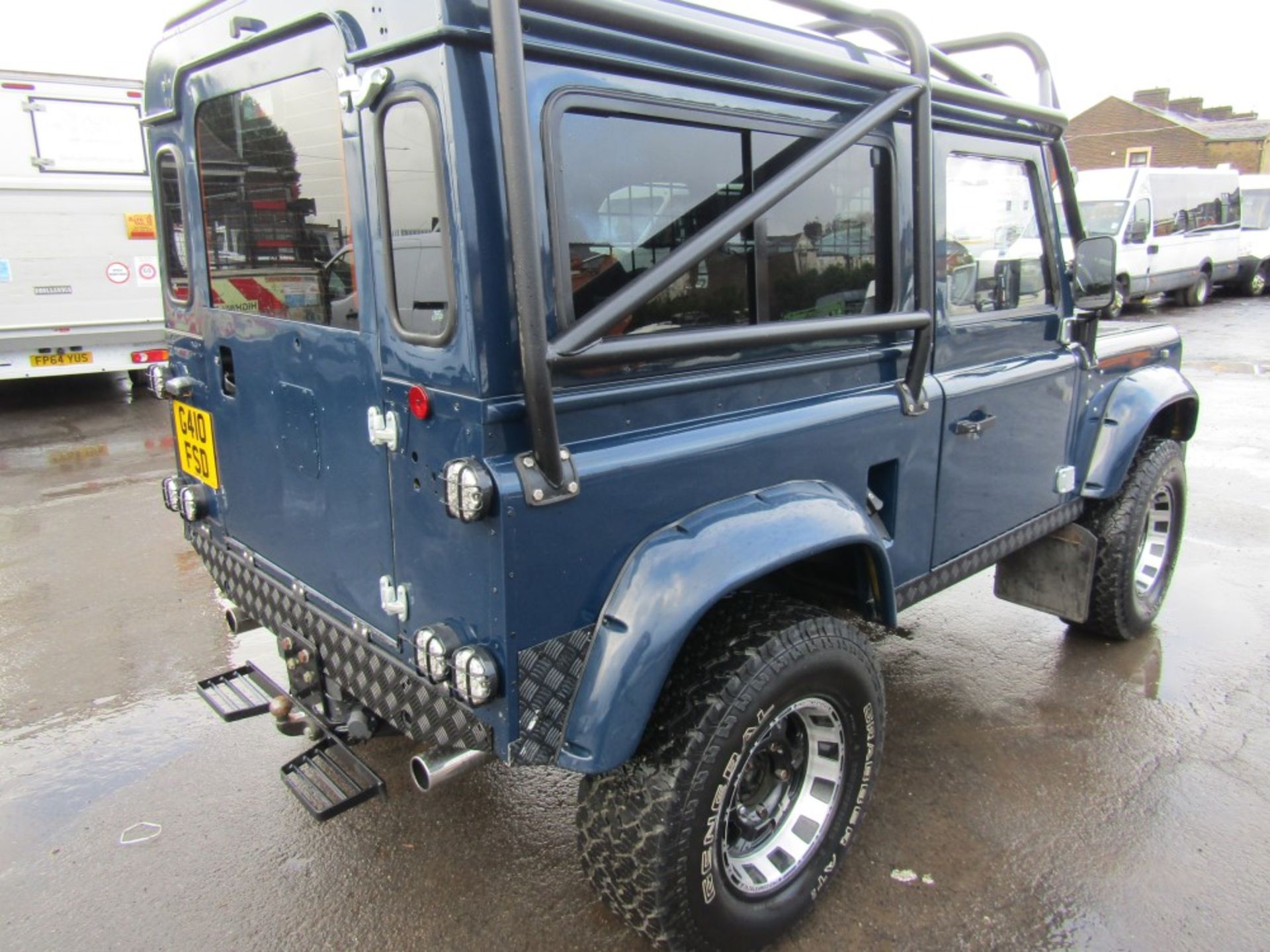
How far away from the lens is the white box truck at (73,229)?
29.8ft

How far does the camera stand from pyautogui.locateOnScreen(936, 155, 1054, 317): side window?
3.01 meters

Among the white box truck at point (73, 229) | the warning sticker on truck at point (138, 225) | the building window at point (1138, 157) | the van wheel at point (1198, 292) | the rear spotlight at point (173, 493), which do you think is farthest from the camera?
the building window at point (1138, 157)

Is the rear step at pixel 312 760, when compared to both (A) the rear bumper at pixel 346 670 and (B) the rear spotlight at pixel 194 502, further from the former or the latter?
(B) the rear spotlight at pixel 194 502

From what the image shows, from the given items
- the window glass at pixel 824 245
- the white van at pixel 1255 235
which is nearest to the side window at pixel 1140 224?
the white van at pixel 1255 235

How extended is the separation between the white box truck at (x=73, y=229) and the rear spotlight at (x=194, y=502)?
7189 mm

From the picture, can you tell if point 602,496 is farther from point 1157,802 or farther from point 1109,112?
point 1109,112

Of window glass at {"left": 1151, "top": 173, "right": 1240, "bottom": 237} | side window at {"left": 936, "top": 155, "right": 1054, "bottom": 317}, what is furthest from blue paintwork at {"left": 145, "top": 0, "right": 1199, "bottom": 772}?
window glass at {"left": 1151, "top": 173, "right": 1240, "bottom": 237}

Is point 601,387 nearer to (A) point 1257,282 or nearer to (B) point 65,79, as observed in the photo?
(B) point 65,79

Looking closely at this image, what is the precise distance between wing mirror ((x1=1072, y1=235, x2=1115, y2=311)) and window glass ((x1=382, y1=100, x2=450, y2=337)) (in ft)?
8.71

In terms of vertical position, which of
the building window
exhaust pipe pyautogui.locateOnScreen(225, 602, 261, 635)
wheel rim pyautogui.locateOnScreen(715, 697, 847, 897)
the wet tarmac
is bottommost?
the wet tarmac

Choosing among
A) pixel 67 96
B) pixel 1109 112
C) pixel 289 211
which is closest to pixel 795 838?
pixel 289 211

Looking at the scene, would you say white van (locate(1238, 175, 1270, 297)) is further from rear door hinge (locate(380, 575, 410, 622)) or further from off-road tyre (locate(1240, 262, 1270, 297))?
rear door hinge (locate(380, 575, 410, 622))

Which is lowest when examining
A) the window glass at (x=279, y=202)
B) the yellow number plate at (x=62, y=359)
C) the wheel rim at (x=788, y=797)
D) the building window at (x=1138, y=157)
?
the wheel rim at (x=788, y=797)

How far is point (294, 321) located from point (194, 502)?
106 cm
